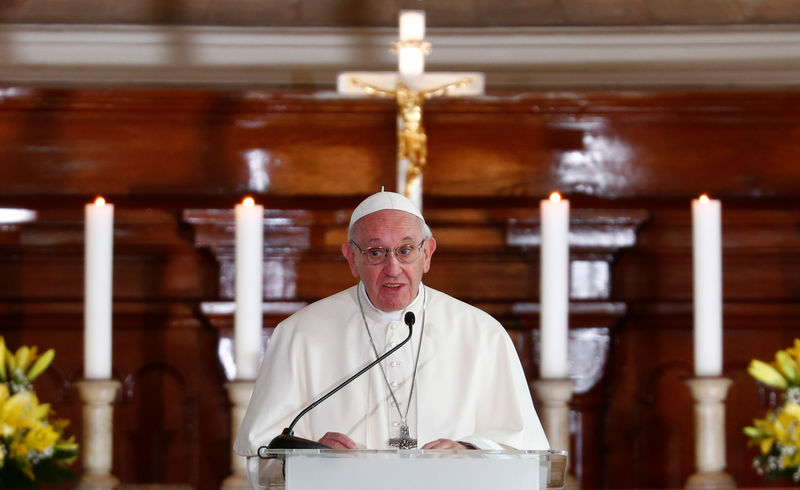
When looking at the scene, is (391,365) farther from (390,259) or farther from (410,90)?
(410,90)

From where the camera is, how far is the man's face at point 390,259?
11.2 ft

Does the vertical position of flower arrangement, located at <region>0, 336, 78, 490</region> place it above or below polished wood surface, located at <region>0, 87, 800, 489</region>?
below

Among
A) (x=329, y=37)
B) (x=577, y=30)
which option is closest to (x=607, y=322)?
(x=577, y=30)

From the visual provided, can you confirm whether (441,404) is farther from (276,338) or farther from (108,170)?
(108,170)

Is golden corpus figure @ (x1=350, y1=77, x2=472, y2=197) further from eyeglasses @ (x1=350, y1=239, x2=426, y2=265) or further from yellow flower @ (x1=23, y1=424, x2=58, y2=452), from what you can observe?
yellow flower @ (x1=23, y1=424, x2=58, y2=452)

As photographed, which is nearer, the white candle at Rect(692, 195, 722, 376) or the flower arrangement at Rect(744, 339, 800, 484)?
the flower arrangement at Rect(744, 339, 800, 484)

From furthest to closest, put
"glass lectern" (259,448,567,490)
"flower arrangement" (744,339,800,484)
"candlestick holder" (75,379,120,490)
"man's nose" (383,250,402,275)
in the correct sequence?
"candlestick holder" (75,379,120,490) → "flower arrangement" (744,339,800,484) → "man's nose" (383,250,402,275) → "glass lectern" (259,448,567,490)

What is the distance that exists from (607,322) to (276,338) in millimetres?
1599

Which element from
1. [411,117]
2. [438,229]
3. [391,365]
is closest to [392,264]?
[391,365]

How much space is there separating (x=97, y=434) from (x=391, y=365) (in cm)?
104

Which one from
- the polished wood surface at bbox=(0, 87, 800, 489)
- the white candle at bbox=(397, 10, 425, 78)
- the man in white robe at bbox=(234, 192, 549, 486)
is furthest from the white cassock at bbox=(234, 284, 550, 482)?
the polished wood surface at bbox=(0, 87, 800, 489)

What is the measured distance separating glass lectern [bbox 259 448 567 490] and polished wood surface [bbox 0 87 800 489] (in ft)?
6.83

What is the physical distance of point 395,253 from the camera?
3.40m

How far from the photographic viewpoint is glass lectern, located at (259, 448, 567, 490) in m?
2.60
